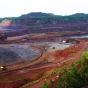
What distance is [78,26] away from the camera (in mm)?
137500

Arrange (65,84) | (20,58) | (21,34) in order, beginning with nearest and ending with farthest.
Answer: (65,84) → (20,58) → (21,34)

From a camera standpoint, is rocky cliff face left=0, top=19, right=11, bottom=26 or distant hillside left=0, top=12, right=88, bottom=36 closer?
distant hillside left=0, top=12, right=88, bottom=36

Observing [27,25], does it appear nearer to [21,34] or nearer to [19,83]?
[21,34]

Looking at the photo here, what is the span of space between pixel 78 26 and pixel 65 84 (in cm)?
11927

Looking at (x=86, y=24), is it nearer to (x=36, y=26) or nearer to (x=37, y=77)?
(x=36, y=26)

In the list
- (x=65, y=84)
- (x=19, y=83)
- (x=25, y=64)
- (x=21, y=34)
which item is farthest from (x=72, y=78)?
(x=21, y=34)

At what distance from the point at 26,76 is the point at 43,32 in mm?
76638

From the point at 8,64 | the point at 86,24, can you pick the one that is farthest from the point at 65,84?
the point at 86,24

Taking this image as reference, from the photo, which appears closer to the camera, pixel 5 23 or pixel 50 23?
pixel 50 23

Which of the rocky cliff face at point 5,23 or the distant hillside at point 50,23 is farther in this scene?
the rocky cliff face at point 5,23

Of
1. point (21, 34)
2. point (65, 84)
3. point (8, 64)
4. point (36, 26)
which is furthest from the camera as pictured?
point (36, 26)

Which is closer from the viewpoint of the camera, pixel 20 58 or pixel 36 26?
pixel 20 58

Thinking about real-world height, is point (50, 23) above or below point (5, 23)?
below

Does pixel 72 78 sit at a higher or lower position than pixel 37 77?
higher
